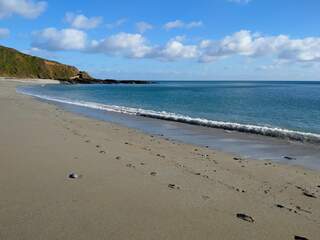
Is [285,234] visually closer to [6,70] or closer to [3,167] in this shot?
[3,167]

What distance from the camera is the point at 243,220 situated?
5016 mm

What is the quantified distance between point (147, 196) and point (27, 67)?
17021 cm

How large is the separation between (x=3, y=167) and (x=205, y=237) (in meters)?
4.75

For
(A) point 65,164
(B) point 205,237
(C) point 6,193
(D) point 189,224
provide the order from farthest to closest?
(A) point 65,164 < (C) point 6,193 < (D) point 189,224 < (B) point 205,237

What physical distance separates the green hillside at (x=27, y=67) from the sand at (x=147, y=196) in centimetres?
15328

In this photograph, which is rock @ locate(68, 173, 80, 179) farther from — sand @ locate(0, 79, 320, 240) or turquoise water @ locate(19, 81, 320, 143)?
turquoise water @ locate(19, 81, 320, 143)

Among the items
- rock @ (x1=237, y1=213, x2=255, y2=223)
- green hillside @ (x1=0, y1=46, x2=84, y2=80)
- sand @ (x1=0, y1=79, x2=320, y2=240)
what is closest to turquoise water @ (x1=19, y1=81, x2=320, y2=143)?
sand @ (x1=0, y1=79, x2=320, y2=240)

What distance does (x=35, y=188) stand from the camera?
605 centimetres

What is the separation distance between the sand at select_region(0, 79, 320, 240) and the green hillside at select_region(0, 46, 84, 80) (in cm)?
15328

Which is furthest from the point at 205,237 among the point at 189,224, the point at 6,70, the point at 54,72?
the point at 54,72

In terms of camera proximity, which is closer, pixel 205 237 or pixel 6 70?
pixel 205 237

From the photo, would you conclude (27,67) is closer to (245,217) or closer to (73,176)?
(73,176)

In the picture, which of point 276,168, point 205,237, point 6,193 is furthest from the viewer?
point 276,168

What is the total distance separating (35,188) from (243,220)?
11.0 ft
